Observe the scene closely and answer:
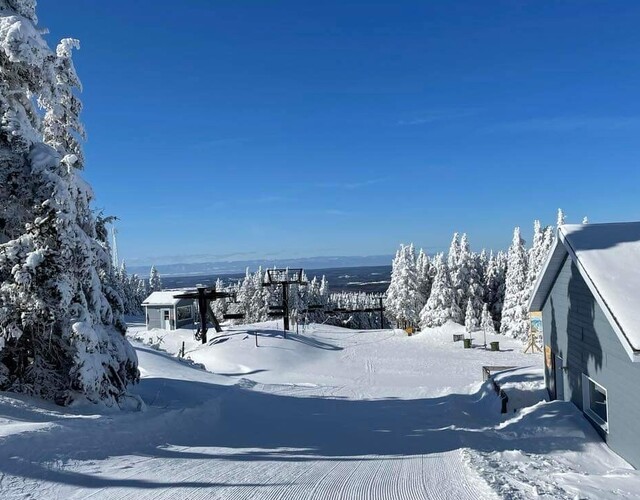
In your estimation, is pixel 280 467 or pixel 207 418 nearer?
pixel 280 467

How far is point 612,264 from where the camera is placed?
10188mm

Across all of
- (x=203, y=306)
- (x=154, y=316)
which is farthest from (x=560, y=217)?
(x=154, y=316)

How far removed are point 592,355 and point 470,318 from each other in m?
34.7

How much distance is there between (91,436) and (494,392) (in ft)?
42.5

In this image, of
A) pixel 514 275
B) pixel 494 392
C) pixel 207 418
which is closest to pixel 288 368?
pixel 494 392

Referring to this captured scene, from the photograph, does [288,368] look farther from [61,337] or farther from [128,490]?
[128,490]

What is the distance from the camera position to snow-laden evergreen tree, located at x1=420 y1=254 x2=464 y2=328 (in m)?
47.6

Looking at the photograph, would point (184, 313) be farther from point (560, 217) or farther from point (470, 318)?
point (560, 217)

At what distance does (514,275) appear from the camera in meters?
44.1

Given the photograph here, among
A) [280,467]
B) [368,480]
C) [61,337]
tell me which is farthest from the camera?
Answer: [61,337]

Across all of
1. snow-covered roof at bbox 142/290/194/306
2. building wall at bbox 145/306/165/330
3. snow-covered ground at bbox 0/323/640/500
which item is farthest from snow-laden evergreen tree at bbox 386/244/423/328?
snow-covered ground at bbox 0/323/640/500

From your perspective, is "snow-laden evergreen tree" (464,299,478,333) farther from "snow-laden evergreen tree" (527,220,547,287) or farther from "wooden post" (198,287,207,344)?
"wooden post" (198,287,207,344)

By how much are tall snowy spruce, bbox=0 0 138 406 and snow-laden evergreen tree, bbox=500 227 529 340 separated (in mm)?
34924

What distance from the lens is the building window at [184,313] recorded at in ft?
146
